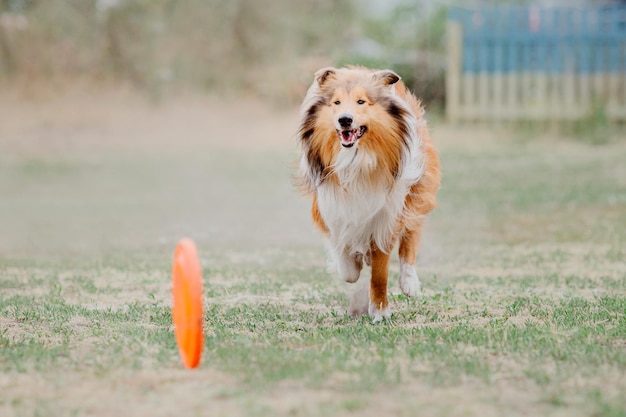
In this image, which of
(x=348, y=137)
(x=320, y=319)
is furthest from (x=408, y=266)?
(x=348, y=137)

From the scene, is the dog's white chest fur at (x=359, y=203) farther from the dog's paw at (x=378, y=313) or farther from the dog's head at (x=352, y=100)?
the dog's paw at (x=378, y=313)

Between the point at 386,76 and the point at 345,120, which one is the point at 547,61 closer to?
the point at 386,76

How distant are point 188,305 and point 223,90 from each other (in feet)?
53.0

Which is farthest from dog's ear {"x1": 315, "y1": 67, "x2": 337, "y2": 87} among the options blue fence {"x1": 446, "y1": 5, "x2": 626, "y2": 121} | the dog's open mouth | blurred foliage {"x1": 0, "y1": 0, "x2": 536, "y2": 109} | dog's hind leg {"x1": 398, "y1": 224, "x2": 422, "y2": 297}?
blurred foliage {"x1": 0, "y1": 0, "x2": 536, "y2": 109}

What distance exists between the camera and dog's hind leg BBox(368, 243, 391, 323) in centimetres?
605

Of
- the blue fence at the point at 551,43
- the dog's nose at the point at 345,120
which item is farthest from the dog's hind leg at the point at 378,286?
the blue fence at the point at 551,43

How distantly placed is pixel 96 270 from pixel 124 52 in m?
12.7

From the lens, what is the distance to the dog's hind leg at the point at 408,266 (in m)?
6.61

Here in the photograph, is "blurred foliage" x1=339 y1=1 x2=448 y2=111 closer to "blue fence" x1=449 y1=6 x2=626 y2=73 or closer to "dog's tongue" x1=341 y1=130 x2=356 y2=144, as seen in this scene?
"blue fence" x1=449 y1=6 x2=626 y2=73

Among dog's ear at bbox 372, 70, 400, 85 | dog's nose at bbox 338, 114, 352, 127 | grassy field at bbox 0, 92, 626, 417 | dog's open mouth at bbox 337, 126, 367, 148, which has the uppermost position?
dog's ear at bbox 372, 70, 400, 85

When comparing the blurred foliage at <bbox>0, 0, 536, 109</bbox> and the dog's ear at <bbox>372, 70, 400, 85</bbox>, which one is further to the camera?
the blurred foliage at <bbox>0, 0, 536, 109</bbox>

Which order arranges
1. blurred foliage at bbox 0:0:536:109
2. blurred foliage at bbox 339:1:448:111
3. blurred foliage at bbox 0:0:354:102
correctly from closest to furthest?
1. blurred foliage at bbox 339:1:448:111
2. blurred foliage at bbox 0:0:536:109
3. blurred foliage at bbox 0:0:354:102

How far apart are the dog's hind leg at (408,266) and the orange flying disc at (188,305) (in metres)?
2.12

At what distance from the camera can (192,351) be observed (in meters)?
4.57
